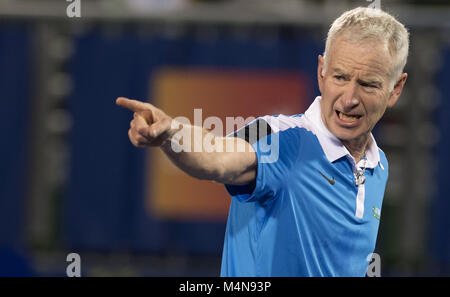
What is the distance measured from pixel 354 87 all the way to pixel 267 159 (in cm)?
50

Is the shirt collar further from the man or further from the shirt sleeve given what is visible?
the shirt sleeve

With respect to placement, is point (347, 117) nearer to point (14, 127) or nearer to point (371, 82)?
point (371, 82)

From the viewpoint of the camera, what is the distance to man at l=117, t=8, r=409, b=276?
8.84 ft

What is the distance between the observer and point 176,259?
25.2 feet

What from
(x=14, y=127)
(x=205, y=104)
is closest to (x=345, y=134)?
(x=205, y=104)

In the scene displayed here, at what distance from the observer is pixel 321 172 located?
9.38 ft

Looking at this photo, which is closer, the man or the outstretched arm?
the outstretched arm

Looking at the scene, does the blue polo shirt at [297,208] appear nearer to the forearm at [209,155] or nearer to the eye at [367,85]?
the forearm at [209,155]

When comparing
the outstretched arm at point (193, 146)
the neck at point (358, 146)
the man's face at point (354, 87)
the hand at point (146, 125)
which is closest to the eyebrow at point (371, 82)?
the man's face at point (354, 87)

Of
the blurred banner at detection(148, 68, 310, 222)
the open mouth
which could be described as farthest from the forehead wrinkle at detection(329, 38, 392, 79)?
the blurred banner at detection(148, 68, 310, 222)

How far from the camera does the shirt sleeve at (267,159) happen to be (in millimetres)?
2645
